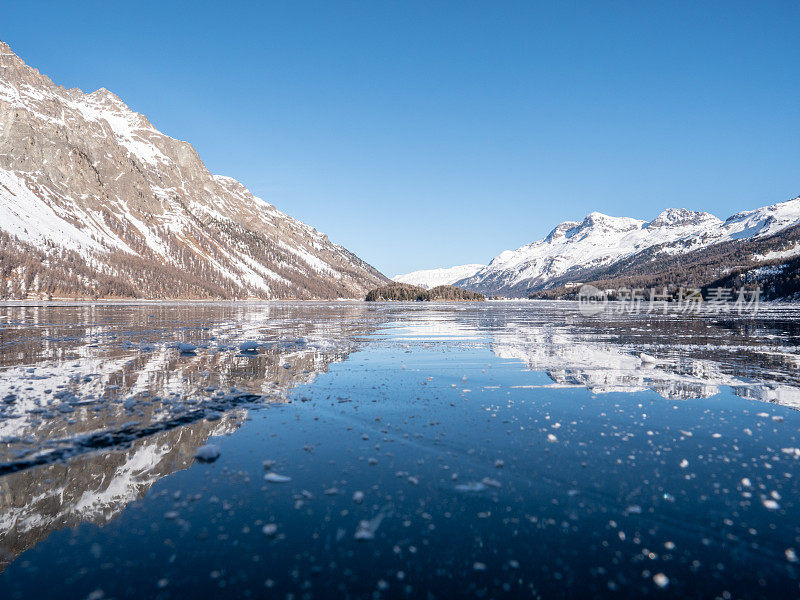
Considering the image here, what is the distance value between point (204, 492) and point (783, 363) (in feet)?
69.5

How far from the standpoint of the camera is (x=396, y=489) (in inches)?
236

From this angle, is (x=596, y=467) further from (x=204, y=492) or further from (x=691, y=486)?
(x=204, y=492)

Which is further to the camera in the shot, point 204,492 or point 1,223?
point 1,223

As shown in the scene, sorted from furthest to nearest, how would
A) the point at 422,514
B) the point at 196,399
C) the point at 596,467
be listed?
the point at 196,399
the point at 596,467
the point at 422,514

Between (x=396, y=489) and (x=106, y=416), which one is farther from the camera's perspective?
(x=106, y=416)

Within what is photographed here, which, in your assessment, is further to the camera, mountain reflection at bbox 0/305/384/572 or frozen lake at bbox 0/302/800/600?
mountain reflection at bbox 0/305/384/572

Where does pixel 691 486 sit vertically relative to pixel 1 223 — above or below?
below

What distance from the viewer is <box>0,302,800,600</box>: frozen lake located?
13.6ft

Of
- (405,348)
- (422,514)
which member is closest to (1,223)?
(405,348)

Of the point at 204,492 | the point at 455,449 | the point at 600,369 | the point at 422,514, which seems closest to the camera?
the point at 422,514

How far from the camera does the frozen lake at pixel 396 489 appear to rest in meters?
4.15

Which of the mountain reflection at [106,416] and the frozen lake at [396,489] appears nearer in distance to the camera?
the frozen lake at [396,489]

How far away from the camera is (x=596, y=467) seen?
6.71 meters

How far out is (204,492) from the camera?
584cm
